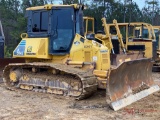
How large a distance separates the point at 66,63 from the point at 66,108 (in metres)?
1.78

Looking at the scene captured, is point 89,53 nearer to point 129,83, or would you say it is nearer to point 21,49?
point 129,83

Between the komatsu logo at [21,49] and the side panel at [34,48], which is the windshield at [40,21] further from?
the komatsu logo at [21,49]

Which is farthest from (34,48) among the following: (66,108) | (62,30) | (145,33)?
(145,33)

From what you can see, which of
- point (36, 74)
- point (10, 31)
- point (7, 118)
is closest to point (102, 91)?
point (36, 74)

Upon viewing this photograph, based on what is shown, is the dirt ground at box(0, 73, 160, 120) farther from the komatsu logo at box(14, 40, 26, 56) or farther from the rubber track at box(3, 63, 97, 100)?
the komatsu logo at box(14, 40, 26, 56)

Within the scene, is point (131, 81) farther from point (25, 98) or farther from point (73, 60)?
point (25, 98)

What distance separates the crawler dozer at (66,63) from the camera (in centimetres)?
750

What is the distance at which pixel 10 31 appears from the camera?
36125mm

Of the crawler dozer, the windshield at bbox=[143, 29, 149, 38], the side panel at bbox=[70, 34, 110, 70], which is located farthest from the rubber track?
the windshield at bbox=[143, 29, 149, 38]

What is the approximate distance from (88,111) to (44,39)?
2720 mm

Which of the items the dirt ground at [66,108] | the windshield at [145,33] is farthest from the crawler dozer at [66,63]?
the windshield at [145,33]

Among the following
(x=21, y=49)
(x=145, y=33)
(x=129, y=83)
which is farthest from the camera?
(x=145, y=33)

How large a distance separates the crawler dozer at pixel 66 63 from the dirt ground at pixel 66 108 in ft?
0.86

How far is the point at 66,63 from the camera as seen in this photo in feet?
27.2
